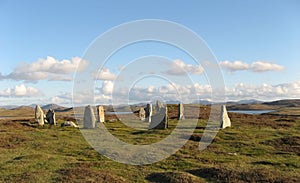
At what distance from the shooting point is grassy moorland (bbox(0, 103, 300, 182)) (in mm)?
19156

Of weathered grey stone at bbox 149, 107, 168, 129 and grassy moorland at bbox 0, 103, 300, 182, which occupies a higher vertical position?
weathered grey stone at bbox 149, 107, 168, 129

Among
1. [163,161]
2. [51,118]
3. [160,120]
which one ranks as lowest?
[163,161]

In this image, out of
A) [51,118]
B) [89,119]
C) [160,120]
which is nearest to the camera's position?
[160,120]

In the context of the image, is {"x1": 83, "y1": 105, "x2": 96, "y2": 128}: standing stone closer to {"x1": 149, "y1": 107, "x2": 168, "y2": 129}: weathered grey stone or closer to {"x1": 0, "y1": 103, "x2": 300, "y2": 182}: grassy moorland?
{"x1": 0, "y1": 103, "x2": 300, "y2": 182}: grassy moorland

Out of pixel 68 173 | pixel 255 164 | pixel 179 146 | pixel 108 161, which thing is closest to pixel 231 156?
pixel 255 164

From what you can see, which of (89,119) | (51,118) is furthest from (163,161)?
(51,118)

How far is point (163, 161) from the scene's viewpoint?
80.0ft

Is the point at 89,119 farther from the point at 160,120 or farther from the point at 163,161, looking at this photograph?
the point at 163,161

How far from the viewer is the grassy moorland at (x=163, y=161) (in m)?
19.2

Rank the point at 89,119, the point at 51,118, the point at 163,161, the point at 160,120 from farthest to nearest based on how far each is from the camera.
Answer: the point at 51,118 < the point at 89,119 < the point at 160,120 < the point at 163,161

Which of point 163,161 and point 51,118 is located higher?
point 51,118

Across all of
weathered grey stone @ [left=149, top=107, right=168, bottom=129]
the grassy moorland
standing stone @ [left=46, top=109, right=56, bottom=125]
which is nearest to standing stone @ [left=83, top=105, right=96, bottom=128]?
the grassy moorland

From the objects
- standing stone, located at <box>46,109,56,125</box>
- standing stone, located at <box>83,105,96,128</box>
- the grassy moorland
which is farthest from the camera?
standing stone, located at <box>46,109,56,125</box>

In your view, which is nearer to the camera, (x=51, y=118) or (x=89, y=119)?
(x=89, y=119)
